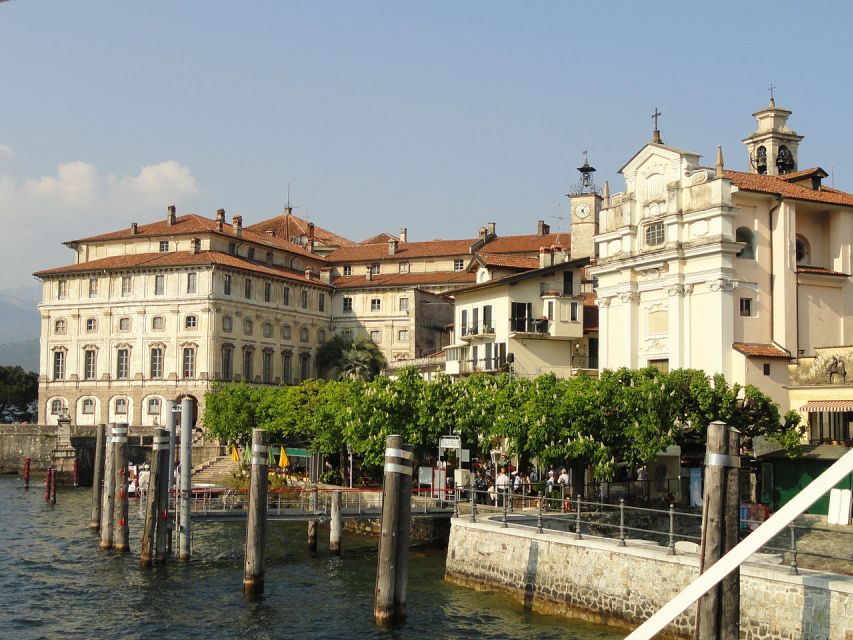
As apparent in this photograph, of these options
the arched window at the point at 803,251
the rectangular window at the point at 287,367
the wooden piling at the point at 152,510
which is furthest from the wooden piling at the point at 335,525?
the rectangular window at the point at 287,367

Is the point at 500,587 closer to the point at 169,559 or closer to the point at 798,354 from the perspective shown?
the point at 169,559

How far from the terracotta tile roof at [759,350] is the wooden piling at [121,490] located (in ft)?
91.8

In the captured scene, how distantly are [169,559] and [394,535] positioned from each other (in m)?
16.3

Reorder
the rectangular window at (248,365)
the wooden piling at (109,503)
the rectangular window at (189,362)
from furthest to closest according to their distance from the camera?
the rectangular window at (248,365) → the rectangular window at (189,362) → the wooden piling at (109,503)

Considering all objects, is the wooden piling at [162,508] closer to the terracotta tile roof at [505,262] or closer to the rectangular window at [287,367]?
the terracotta tile roof at [505,262]

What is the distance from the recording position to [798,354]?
180 feet

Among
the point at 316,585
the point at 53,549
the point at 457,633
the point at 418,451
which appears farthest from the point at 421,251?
the point at 457,633

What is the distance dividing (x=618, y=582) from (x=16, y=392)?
394 feet

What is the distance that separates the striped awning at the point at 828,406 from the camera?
154 feet

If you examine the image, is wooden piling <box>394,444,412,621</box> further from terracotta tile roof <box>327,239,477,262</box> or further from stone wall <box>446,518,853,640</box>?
terracotta tile roof <box>327,239,477,262</box>

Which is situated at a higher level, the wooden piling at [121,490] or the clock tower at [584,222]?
the clock tower at [584,222]

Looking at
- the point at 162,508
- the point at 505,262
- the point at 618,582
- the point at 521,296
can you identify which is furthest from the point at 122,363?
the point at 618,582

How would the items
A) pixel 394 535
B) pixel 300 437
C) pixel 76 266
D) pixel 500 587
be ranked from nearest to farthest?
pixel 394 535
pixel 500 587
pixel 300 437
pixel 76 266

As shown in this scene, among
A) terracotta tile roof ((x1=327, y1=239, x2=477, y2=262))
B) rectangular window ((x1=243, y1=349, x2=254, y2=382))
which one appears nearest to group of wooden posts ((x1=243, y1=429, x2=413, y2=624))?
rectangular window ((x1=243, y1=349, x2=254, y2=382))
